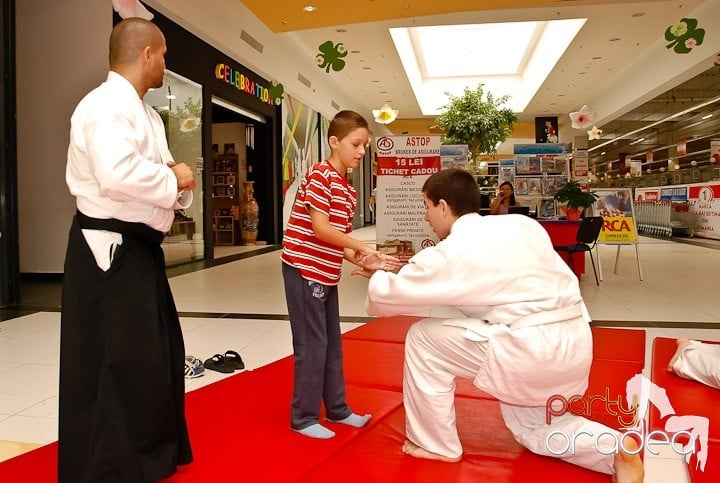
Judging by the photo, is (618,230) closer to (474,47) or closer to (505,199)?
(505,199)

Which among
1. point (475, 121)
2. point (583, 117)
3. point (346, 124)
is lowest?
point (346, 124)

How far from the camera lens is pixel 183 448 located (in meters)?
1.88

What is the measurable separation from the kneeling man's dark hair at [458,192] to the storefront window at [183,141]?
7.03 metres

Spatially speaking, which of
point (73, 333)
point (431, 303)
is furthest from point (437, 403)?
point (73, 333)

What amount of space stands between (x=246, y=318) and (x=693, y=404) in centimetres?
341

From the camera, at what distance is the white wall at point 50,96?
23.6ft

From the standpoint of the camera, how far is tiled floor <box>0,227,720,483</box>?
267cm

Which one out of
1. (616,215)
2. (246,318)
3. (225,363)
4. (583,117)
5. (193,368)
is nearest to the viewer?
(193,368)

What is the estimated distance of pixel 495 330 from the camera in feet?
6.12

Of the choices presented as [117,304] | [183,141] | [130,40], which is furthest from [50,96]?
[117,304]

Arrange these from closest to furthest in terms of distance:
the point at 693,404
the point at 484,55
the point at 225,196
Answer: the point at 693,404 < the point at 225,196 < the point at 484,55

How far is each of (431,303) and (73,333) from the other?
1.12 m

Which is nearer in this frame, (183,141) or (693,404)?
(693,404)

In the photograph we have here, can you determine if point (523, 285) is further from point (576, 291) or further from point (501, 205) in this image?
point (501, 205)
